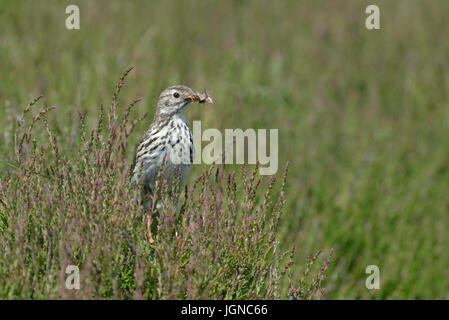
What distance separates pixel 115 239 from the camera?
253cm

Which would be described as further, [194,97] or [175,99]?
[175,99]

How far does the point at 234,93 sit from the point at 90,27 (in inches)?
103

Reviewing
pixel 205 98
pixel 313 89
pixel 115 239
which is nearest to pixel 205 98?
pixel 205 98

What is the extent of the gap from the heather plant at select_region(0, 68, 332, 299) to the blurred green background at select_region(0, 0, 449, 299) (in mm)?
1441

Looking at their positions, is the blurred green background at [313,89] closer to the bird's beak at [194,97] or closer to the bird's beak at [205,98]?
the bird's beak at [194,97]

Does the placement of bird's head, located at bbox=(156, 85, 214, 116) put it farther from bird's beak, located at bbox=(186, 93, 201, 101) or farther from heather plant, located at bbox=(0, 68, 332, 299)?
heather plant, located at bbox=(0, 68, 332, 299)

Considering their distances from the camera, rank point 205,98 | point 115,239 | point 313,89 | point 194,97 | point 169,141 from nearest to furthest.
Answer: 1. point 115,239
2. point 205,98
3. point 194,97
4. point 169,141
5. point 313,89

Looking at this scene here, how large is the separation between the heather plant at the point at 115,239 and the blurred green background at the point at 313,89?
1441 millimetres

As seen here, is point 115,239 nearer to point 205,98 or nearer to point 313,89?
point 205,98

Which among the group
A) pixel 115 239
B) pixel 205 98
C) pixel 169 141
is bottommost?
pixel 115 239

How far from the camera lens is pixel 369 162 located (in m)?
6.59

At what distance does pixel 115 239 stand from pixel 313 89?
19.5ft

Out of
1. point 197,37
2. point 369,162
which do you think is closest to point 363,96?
point 369,162

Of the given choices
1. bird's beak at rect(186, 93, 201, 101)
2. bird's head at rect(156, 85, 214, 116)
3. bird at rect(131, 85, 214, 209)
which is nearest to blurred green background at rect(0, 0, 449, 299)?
bird at rect(131, 85, 214, 209)
